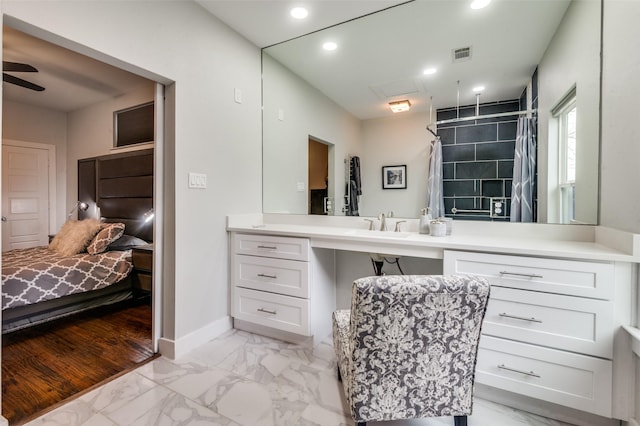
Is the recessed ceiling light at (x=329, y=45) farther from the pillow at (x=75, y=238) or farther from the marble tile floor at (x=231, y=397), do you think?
the pillow at (x=75, y=238)

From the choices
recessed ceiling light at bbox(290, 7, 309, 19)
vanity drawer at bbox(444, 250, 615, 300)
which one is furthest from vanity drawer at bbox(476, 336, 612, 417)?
recessed ceiling light at bbox(290, 7, 309, 19)

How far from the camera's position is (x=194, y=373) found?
6.13ft

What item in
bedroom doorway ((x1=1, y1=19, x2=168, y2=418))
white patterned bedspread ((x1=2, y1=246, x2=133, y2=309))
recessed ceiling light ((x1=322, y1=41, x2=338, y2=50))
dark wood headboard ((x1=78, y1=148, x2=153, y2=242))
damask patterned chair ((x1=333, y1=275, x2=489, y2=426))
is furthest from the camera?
dark wood headboard ((x1=78, y1=148, x2=153, y2=242))

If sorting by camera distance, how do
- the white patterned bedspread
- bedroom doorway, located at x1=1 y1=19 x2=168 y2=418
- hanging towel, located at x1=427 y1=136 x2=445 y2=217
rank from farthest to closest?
the white patterned bedspread, hanging towel, located at x1=427 y1=136 x2=445 y2=217, bedroom doorway, located at x1=1 y1=19 x2=168 y2=418

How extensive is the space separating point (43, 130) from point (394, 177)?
5.49m

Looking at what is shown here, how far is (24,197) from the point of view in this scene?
14.6 feet

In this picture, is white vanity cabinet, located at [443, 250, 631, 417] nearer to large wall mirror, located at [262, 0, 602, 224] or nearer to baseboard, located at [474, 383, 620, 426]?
baseboard, located at [474, 383, 620, 426]

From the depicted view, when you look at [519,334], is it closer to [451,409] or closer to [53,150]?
[451,409]

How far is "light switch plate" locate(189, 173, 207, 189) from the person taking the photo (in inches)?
85.0

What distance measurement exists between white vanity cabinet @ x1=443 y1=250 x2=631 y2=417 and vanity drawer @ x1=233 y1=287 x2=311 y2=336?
3.73 feet

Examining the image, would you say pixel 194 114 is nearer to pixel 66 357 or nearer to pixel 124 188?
pixel 66 357

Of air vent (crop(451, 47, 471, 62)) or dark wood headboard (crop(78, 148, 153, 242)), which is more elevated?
air vent (crop(451, 47, 471, 62))

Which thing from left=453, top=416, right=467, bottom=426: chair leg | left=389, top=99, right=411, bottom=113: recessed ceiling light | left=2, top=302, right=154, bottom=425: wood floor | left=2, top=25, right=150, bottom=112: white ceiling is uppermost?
left=2, top=25, right=150, bottom=112: white ceiling

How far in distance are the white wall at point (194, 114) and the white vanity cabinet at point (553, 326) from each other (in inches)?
71.8
